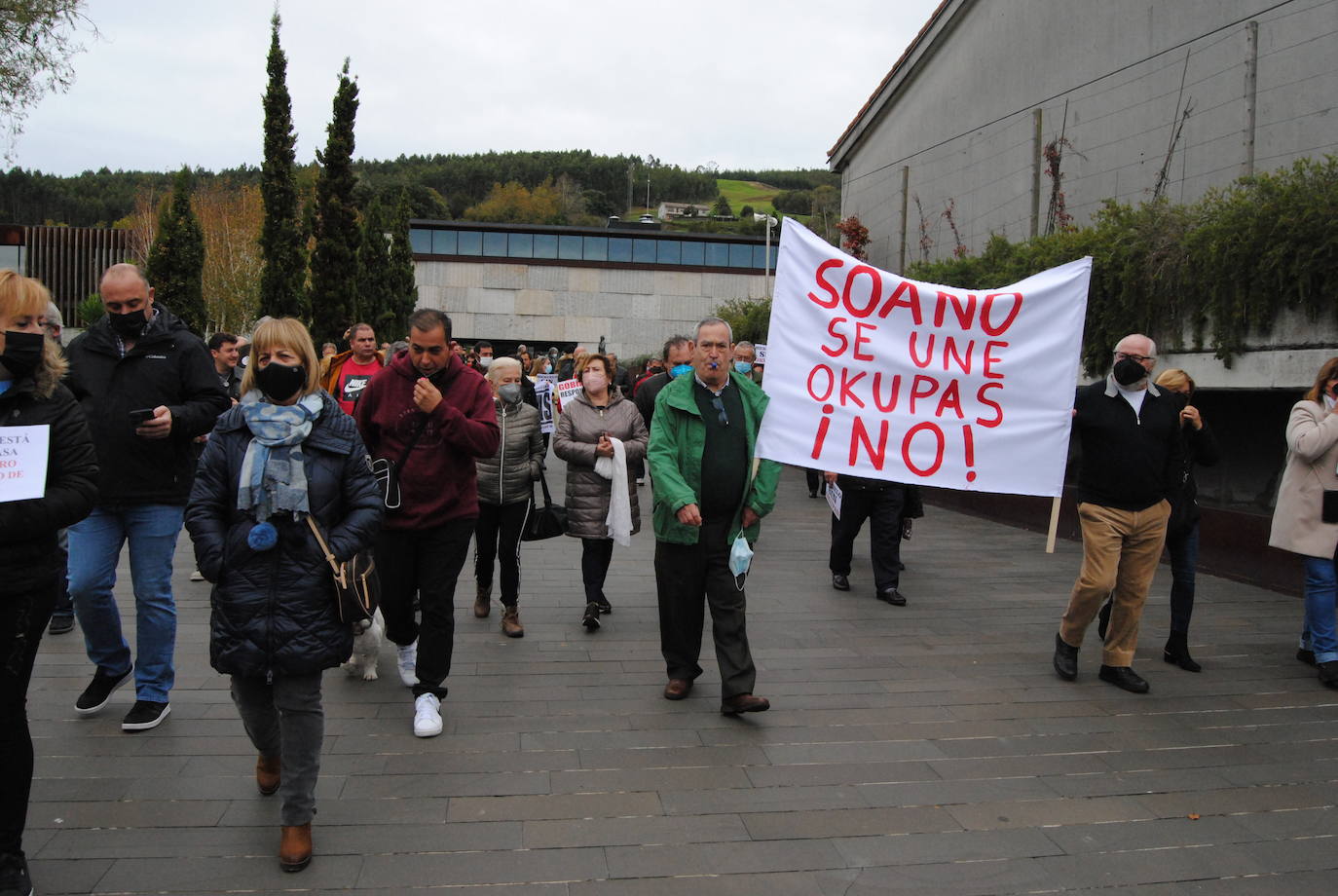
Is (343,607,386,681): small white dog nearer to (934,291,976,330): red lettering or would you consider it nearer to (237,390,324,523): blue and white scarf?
(237,390,324,523): blue and white scarf

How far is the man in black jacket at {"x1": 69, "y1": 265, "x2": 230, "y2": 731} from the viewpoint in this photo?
483 centimetres

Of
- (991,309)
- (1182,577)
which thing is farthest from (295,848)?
(1182,577)

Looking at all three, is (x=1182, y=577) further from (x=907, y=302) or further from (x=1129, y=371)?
(x=907, y=302)

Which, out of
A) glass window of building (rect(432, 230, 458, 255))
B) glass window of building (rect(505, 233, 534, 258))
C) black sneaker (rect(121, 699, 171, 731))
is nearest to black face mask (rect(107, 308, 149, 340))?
black sneaker (rect(121, 699, 171, 731))

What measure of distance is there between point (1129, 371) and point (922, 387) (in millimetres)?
1371

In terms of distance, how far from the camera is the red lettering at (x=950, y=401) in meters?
5.45

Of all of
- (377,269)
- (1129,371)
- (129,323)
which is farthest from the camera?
(377,269)

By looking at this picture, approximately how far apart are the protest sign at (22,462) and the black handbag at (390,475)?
1711mm

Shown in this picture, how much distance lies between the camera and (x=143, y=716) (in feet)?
16.0

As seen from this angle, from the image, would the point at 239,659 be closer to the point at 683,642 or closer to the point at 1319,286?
the point at 683,642

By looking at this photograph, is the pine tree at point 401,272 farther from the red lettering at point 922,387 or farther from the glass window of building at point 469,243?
the red lettering at point 922,387

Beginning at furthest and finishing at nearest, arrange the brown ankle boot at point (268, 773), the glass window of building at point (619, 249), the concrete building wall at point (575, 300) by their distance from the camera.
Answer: the glass window of building at point (619, 249), the concrete building wall at point (575, 300), the brown ankle boot at point (268, 773)

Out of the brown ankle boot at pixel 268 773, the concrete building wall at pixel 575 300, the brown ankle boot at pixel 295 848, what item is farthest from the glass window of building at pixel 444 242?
the brown ankle boot at pixel 295 848

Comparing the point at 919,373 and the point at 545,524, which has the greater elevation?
the point at 919,373
